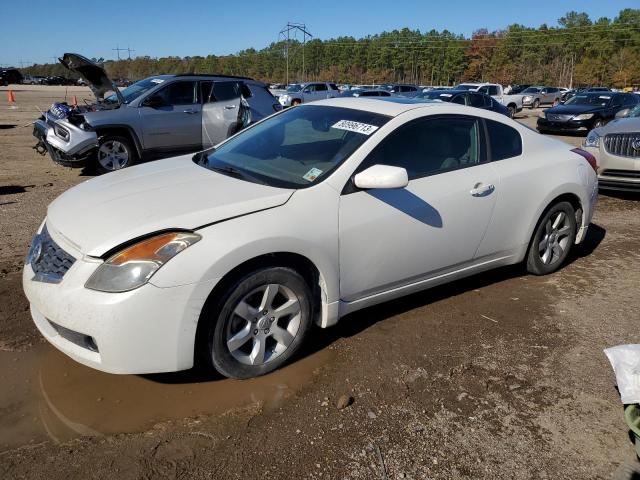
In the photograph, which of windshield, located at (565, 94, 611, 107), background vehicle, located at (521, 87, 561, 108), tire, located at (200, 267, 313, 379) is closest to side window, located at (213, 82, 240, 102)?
tire, located at (200, 267, 313, 379)

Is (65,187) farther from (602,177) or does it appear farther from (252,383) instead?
(602,177)

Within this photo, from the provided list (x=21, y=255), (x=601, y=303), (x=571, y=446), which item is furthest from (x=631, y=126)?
(x=21, y=255)

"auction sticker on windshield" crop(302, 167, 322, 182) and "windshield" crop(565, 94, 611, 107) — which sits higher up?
"auction sticker on windshield" crop(302, 167, 322, 182)

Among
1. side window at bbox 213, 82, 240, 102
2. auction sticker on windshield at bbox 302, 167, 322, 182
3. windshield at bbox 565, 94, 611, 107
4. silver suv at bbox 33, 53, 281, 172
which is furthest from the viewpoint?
windshield at bbox 565, 94, 611, 107

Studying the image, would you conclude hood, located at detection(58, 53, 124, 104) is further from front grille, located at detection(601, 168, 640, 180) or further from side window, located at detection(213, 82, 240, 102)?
front grille, located at detection(601, 168, 640, 180)

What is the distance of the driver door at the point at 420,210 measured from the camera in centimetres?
329

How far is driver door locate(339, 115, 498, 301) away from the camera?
329 cm

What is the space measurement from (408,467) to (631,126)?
7341mm

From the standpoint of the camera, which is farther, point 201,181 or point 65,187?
point 65,187

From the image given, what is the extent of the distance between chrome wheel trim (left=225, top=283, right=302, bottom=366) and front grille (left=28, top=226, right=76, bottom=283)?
907 mm

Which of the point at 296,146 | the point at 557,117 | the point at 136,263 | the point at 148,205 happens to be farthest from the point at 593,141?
the point at 557,117

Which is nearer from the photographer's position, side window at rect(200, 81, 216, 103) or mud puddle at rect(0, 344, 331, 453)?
mud puddle at rect(0, 344, 331, 453)

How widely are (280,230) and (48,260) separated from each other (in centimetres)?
128

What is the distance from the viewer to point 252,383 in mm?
3045
